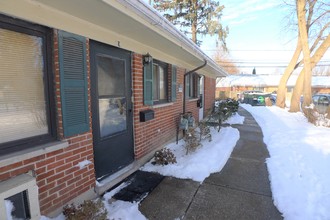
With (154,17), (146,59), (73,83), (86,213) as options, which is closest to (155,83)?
(146,59)

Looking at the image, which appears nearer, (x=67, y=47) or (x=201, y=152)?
(x=67, y=47)

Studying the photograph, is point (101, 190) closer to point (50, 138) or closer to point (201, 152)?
point (50, 138)

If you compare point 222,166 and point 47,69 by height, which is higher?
point 47,69

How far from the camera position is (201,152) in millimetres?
4754

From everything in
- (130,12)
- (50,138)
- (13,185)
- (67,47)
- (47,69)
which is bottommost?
(13,185)

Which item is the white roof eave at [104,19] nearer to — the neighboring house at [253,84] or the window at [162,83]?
the window at [162,83]

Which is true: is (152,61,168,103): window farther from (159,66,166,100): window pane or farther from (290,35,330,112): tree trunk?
(290,35,330,112): tree trunk

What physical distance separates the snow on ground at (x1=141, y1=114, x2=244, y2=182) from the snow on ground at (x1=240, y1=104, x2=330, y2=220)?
92 centimetres

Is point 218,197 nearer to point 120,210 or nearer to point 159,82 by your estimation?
point 120,210

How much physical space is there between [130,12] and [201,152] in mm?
3315

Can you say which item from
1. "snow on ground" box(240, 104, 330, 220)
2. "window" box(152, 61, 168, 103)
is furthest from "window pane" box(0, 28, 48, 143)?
"snow on ground" box(240, 104, 330, 220)

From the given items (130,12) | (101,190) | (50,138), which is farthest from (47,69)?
(101,190)

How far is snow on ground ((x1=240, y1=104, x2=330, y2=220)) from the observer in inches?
105

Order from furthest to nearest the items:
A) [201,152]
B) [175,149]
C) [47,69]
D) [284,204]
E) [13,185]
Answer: [175,149] < [201,152] < [284,204] < [47,69] < [13,185]
